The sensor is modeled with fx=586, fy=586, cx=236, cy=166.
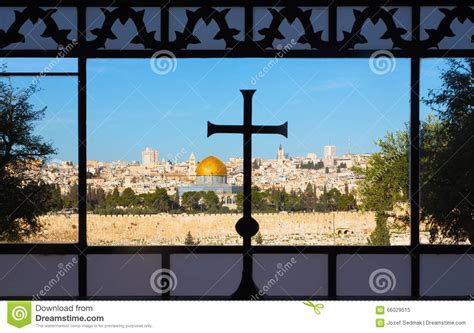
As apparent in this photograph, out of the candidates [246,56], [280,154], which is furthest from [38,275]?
[280,154]

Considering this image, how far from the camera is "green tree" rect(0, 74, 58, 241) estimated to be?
736cm

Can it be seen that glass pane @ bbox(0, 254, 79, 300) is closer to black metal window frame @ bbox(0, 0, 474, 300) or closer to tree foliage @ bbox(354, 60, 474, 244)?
black metal window frame @ bbox(0, 0, 474, 300)

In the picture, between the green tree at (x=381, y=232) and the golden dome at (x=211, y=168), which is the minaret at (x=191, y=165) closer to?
the golden dome at (x=211, y=168)

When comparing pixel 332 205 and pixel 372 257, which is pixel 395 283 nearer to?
pixel 372 257

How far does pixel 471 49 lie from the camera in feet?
14.9

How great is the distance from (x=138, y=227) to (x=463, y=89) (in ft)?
57.5

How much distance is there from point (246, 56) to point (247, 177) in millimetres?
918

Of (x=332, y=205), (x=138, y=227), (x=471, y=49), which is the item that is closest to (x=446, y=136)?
(x=471, y=49)

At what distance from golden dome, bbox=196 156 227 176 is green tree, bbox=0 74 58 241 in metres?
20.3
